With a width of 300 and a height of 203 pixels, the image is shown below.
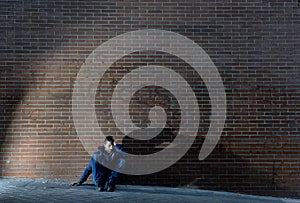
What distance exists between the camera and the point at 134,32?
7.07 m

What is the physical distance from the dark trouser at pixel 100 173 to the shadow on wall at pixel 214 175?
1.67 ft

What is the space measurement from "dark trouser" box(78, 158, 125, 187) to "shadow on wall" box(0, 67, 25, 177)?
6.14ft

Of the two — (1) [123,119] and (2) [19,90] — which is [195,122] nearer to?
(1) [123,119]

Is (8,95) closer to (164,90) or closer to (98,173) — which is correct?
(98,173)

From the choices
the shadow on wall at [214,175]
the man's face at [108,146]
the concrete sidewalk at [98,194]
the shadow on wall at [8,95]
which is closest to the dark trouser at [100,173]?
the concrete sidewalk at [98,194]

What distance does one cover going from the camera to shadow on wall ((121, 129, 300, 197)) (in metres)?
6.90

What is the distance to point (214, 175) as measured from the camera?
6922mm

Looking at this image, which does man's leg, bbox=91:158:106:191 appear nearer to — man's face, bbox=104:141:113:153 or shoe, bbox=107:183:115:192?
shoe, bbox=107:183:115:192

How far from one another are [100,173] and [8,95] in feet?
8.26

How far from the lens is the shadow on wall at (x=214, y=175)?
22.6ft

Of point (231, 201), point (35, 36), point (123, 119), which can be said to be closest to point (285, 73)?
point (231, 201)

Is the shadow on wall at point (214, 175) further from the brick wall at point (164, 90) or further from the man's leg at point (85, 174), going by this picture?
the man's leg at point (85, 174)

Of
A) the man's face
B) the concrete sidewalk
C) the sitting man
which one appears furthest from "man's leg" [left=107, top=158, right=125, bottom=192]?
the man's face

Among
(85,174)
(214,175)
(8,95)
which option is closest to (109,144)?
(85,174)
